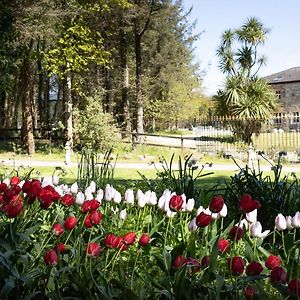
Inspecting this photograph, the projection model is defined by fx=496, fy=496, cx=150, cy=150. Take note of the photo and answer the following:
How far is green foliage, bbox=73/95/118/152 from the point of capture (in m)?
18.8

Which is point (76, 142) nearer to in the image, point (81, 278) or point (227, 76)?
point (227, 76)

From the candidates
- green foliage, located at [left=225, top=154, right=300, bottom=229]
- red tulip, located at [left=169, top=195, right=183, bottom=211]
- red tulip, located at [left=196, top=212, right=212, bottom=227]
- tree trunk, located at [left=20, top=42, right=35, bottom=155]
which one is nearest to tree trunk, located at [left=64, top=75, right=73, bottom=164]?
tree trunk, located at [left=20, top=42, right=35, bottom=155]

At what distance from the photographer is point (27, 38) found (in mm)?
15047

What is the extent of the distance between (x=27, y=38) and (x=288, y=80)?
1702 inches

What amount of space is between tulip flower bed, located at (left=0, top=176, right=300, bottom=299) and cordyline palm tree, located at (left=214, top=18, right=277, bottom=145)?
1708 centimetres

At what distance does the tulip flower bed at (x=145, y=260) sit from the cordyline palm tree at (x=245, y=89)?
56.0ft

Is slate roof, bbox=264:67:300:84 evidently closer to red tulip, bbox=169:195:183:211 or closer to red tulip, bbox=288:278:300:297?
red tulip, bbox=169:195:183:211

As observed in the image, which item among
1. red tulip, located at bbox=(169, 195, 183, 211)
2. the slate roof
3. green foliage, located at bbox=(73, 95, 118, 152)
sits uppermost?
the slate roof

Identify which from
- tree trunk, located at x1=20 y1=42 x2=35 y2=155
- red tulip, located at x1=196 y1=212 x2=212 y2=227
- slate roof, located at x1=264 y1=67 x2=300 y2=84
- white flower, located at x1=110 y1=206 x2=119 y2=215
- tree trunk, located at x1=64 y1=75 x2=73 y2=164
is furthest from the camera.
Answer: slate roof, located at x1=264 y1=67 x2=300 y2=84

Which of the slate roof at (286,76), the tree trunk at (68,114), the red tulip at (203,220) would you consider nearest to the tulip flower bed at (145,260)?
the red tulip at (203,220)

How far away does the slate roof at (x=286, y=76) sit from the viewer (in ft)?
177

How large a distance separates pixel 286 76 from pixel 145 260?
181 feet

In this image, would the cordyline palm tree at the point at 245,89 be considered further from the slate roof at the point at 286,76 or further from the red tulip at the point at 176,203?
the slate roof at the point at 286,76

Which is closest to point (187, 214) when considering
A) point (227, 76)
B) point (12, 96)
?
point (227, 76)
